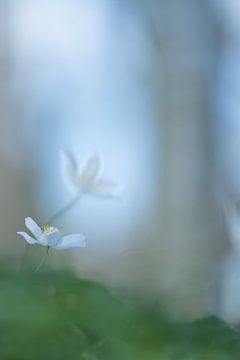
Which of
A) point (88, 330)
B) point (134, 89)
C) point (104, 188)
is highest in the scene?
point (134, 89)

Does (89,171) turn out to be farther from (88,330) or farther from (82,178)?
(88,330)

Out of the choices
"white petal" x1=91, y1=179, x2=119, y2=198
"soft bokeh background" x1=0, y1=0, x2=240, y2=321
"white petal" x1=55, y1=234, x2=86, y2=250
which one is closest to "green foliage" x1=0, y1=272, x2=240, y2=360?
"white petal" x1=55, y1=234, x2=86, y2=250

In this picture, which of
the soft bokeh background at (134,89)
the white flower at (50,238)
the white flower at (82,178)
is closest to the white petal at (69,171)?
the white flower at (82,178)

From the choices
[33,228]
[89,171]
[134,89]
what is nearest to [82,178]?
[89,171]

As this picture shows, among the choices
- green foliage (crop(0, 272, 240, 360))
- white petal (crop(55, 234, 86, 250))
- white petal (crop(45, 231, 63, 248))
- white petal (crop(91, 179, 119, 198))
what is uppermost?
white petal (crop(91, 179, 119, 198))

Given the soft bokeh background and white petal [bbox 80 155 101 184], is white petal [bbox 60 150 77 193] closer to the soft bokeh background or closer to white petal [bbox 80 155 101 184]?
white petal [bbox 80 155 101 184]

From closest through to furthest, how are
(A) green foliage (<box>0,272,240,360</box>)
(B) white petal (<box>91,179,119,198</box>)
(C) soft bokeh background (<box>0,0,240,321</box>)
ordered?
(A) green foliage (<box>0,272,240,360</box>), (B) white petal (<box>91,179,119,198</box>), (C) soft bokeh background (<box>0,0,240,321</box>)

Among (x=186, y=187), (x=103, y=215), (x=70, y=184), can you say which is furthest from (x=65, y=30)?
(x=70, y=184)

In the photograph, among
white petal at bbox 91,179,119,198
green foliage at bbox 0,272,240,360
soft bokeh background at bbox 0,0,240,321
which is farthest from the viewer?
soft bokeh background at bbox 0,0,240,321
